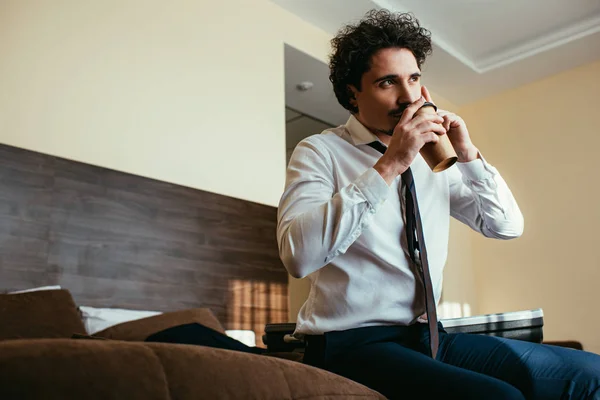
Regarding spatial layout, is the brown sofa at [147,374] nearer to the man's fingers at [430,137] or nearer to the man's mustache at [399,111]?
the man's fingers at [430,137]

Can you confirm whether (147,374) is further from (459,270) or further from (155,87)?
(459,270)

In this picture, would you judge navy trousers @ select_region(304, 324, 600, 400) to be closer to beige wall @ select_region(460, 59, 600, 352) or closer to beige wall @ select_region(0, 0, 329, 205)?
beige wall @ select_region(0, 0, 329, 205)

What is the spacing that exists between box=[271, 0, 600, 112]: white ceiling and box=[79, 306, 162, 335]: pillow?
7.40 ft

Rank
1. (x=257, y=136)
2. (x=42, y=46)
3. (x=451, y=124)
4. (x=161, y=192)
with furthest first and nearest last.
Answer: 1. (x=257, y=136)
2. (x=161, y=192)
3. (x=42, y=46)
4. (x=451, y=124)

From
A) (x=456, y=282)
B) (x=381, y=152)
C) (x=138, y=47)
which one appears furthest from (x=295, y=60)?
(x=381, y=152)

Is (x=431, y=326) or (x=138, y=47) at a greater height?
(x=138, y=47)

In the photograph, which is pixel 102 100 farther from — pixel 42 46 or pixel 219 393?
pixel 219 393

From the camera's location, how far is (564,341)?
4758 mm

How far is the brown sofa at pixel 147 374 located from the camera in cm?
59

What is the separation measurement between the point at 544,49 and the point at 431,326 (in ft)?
14.0

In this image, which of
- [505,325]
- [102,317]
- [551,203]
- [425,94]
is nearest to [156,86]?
[102,317]

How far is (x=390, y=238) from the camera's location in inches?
51.4

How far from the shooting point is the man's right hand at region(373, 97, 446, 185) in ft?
3.97

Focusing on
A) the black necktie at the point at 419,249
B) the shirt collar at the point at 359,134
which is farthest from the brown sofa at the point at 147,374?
the shirt collar at the point at 359,134
